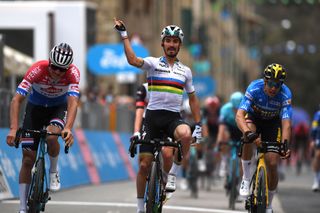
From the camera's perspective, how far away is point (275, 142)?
14117 mm

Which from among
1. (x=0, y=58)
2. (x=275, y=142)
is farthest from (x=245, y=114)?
(x=0, y=58)

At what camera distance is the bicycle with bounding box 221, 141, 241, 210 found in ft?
59.5

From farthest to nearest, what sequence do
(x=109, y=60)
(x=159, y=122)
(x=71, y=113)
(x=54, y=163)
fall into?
(x=109, y=60), (x=54, y=163), (x=159, y=122), (x=71, y=113)

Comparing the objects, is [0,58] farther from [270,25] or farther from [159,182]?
[270,25]

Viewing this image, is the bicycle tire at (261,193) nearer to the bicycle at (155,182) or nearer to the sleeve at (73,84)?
the bicycle at (155,182)

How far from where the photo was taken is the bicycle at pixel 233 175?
18.1 metres

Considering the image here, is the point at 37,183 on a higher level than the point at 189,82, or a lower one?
lower

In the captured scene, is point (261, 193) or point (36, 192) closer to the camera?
point (36, 192)

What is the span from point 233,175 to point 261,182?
4.84m

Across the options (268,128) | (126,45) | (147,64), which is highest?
(126,45)

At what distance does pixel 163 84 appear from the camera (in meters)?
13.6

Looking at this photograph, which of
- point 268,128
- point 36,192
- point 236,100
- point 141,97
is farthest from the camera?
point 236,100

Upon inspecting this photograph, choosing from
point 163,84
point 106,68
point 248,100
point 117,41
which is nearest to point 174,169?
point 163,84

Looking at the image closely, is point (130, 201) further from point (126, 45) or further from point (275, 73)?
point (126, 45)
